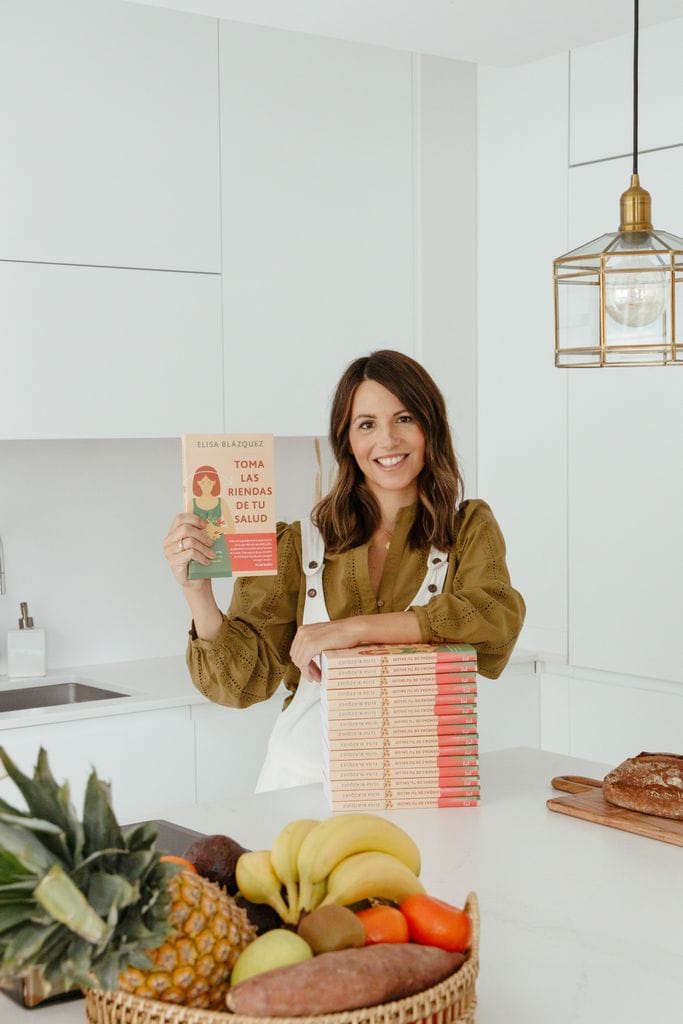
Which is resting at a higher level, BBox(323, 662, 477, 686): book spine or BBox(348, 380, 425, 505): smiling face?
BBox(348, 380, 425, 505): smiling face

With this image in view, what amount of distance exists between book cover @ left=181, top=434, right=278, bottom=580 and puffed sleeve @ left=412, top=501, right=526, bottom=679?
1.04ft

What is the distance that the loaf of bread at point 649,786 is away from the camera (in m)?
1.87

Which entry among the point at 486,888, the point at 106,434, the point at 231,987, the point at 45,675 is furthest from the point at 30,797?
the point at 45,675

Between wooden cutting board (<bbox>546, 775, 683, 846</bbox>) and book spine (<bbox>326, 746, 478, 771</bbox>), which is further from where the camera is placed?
book spine (<bbox>326, 746, 478, 771</bbox>)

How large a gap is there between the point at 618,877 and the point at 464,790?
372 mm

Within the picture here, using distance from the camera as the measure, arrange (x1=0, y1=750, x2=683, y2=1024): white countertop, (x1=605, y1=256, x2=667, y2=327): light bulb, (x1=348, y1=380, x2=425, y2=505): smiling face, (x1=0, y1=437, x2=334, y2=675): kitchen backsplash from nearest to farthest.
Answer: (x1=0, y1=750, x2=683, y2=1024): white countertop
(x1=605, y1=256, x2=667, y2=327): light bulb
(x1=348, y1=380, x2=425, y2=505): smiling face
(x1=0, y1=437, x2=334, y2=675): kitchen backsplash

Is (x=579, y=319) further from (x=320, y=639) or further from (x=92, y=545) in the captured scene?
(x=92, y=545)

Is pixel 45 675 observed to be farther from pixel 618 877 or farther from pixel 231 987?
pixel 231 987

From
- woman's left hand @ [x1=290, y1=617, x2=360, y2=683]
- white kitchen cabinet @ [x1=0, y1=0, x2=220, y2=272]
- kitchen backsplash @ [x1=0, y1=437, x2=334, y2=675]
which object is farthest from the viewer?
kitchen backsplash @ [x1=0, y1=437, x2=334, y2=675]

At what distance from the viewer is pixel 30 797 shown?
3.10 feet

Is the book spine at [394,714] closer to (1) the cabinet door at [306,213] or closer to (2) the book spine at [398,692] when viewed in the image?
(2) the book spine at [398,692]

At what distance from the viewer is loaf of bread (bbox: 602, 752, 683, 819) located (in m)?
1.87

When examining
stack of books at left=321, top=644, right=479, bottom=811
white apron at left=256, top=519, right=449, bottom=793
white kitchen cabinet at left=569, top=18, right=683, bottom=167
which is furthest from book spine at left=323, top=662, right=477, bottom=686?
white kitchen cabinet at left=569, top=18, right=683, bottom=167

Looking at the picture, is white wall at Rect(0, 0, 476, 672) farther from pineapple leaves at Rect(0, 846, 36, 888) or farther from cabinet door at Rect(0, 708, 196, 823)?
pineapple leaves at Rect(0, 846, 36, 888)
